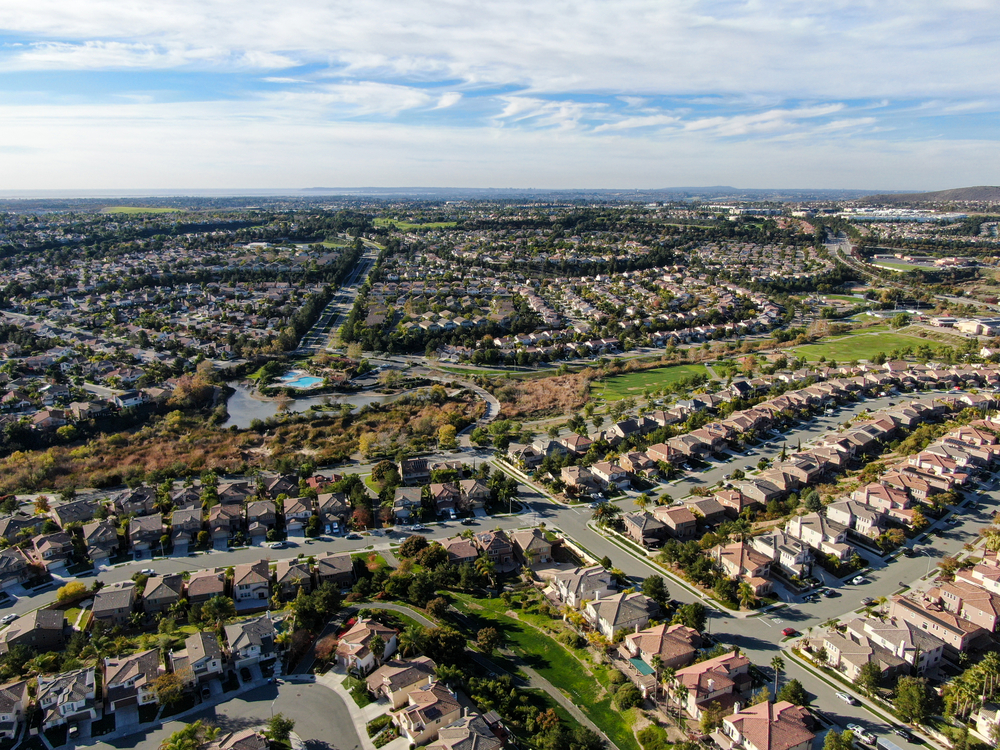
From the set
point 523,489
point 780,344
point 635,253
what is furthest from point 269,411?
point 635,253

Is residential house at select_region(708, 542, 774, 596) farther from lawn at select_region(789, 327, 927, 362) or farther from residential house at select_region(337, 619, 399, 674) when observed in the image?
lawn at select_region(789, 327, 927, 362)

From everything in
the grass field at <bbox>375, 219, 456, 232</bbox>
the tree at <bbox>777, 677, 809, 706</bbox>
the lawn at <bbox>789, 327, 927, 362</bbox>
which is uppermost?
the grass field at <bbox>375, 219, 456, 232</bbox>

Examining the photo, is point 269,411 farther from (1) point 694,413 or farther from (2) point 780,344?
(2) point 780,344

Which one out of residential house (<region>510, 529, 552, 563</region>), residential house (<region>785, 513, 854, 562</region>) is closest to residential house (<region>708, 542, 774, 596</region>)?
residential house (<region>785, 513, 854, 562</region>)

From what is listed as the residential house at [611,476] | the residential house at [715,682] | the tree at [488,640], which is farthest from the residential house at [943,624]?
the tree at [488,640]

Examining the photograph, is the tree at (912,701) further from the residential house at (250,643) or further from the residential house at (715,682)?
the residential house at (250,643)

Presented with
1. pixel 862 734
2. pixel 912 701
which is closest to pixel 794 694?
pixel 862 734

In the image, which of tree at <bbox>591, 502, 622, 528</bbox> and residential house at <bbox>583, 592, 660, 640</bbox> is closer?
residential house at <bbox>583, 592, 660, 640</bbox>
